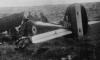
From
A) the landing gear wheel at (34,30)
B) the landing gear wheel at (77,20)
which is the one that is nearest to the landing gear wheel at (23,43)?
the landing gear wheel at (34,30)

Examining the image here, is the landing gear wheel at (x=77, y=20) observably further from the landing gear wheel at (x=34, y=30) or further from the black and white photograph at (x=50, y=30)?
the landing gear wheel at (x=34, y=30)

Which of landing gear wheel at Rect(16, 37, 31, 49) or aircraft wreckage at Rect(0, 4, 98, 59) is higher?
aircraft wreckage at Rect(0, 4, 98, 59)

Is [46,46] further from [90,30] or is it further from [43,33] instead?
[90,30]

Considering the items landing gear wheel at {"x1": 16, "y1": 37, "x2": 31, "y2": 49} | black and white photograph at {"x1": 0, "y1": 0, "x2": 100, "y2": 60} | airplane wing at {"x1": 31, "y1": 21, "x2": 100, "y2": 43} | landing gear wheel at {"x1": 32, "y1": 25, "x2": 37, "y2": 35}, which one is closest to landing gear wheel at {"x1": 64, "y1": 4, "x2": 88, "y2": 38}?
black and white photograph at {"x1": 0, "y1": 0, "x2": 100, "y2": 60}

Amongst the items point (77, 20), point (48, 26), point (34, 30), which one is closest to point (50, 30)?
point (48, 26)

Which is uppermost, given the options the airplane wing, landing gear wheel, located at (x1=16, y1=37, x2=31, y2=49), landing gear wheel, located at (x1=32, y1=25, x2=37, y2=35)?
landing gear wheel, located at (x1=32, y1=25, x2=37, y2=35)

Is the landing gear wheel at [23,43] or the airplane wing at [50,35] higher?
the airplane wing at [50,35]

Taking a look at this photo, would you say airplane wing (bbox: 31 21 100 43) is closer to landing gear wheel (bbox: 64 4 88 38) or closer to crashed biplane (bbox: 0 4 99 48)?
crashed biplane (bbox: 0 4 99 48)

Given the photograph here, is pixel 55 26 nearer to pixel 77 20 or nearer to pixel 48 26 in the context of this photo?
pixel 48 26

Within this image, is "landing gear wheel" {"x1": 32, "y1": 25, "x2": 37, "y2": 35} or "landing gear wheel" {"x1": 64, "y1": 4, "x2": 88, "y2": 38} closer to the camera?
"landing gear wheel" {"x1": 64, "y1": 4, "x2": 88, "y2": 38}
